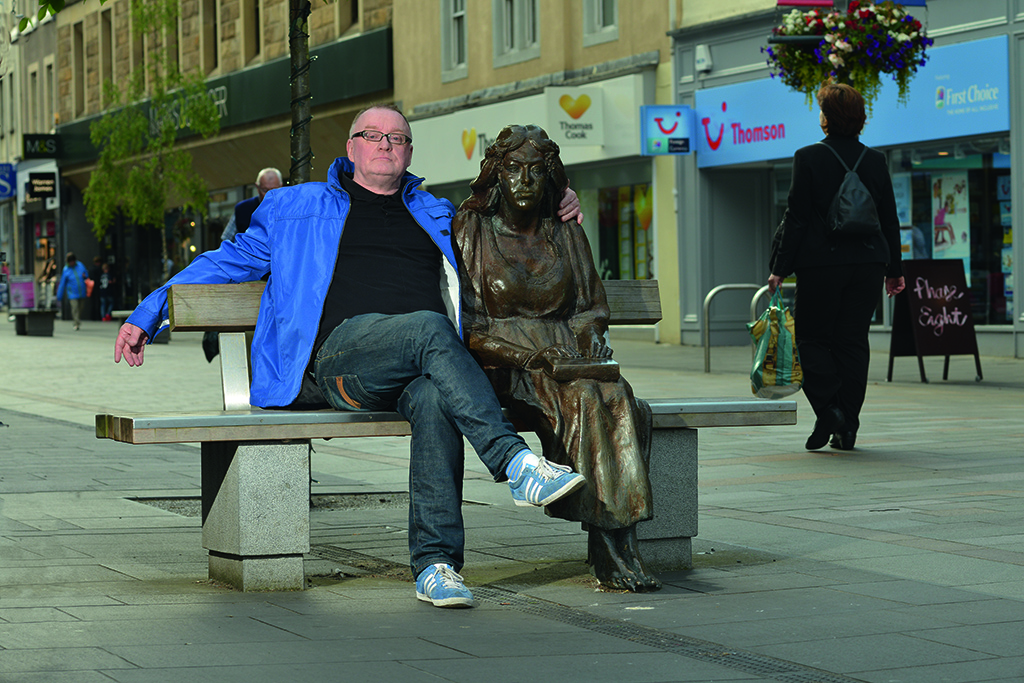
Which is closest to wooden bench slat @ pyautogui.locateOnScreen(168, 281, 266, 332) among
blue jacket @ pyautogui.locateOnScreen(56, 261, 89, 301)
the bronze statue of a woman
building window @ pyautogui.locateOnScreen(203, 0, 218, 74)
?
the bronze statue of a woman

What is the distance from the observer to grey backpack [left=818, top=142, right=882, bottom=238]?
8961 millimetres

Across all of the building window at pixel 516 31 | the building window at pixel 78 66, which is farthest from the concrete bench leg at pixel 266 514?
the building window at pixel 78 66

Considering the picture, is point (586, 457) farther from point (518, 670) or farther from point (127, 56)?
point (127, 56)

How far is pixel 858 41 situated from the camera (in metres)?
13.8

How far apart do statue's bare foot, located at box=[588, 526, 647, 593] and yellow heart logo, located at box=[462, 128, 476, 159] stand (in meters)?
22.7

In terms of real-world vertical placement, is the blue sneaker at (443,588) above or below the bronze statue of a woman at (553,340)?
below

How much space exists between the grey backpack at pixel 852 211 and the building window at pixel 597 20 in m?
15.8

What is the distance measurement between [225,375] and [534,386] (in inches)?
47.9

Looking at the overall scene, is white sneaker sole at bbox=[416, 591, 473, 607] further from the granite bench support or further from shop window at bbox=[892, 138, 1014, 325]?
the granite bench support

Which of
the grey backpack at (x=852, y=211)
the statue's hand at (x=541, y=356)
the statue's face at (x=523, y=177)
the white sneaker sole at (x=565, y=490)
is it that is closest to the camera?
the white sneaker sole at (x=565, y=490)

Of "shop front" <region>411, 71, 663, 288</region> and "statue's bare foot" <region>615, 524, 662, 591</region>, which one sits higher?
"shop front" <region>411, 71, 663, 288</region>

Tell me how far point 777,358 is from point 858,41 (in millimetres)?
5297

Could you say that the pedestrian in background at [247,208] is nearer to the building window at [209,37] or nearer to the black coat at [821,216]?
the black coat at [821,216]

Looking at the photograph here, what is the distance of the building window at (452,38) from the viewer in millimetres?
28725
